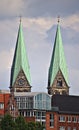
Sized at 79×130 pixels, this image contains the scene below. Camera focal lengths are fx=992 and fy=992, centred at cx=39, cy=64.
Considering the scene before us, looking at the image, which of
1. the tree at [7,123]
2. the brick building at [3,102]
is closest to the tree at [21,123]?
the tree at [7,123]

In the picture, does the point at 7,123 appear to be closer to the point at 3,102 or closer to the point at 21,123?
the point at 21,123

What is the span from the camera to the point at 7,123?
534 feet

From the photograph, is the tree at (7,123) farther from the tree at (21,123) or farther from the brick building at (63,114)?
the brick building at (63,114)

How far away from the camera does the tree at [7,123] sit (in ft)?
532

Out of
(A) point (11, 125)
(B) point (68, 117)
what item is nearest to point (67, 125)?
(B) point (68, 117)

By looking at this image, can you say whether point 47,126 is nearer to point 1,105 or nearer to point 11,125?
point 1,105

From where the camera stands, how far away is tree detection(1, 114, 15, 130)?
162 meters

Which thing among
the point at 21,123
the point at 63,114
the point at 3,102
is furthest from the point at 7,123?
the point at 63,114

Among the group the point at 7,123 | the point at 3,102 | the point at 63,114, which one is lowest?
the point at 7,123

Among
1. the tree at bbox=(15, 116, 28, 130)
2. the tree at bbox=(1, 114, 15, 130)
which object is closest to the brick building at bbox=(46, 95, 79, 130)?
the tree at bbox=(15, 116, 28, 130)

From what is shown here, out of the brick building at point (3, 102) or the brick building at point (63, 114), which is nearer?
the brick building at point (3, 102)

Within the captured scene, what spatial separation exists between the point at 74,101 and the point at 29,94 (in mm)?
14118

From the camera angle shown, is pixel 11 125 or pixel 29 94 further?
pixel 29 94

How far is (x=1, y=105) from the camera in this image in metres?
180
